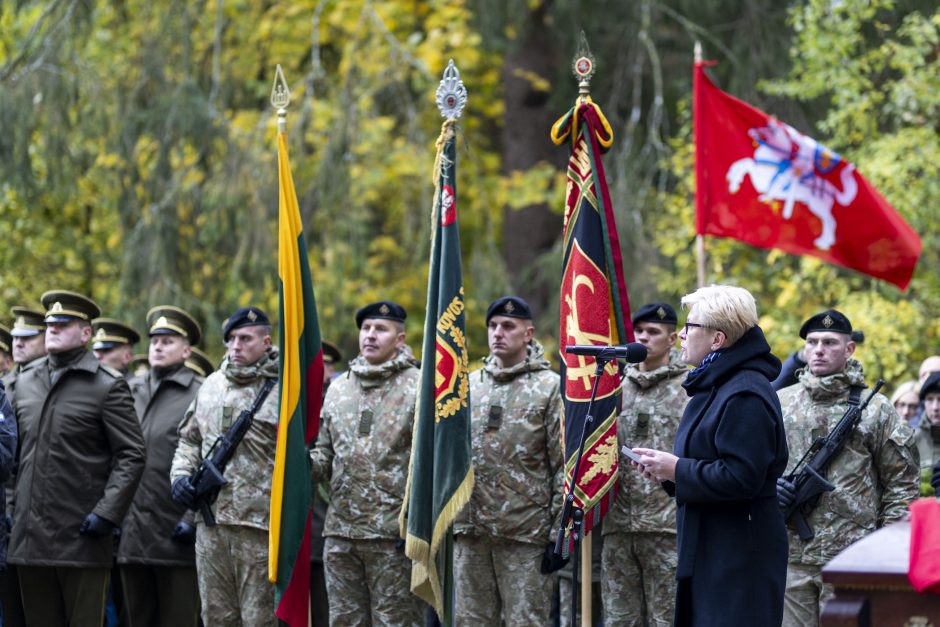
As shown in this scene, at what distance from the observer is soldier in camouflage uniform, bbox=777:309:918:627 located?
7.49 meters

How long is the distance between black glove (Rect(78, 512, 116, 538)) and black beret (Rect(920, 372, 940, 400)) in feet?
17.0

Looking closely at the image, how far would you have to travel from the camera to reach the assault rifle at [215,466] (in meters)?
8.30

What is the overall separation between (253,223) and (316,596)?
5382mm

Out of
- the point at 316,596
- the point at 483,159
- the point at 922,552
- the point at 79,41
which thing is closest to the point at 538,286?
the point at 483,159

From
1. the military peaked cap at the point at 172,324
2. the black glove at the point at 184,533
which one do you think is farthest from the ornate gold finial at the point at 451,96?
the black glove at the point at 184,533

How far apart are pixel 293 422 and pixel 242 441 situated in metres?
0.57

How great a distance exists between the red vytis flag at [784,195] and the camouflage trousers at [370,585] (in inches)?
129

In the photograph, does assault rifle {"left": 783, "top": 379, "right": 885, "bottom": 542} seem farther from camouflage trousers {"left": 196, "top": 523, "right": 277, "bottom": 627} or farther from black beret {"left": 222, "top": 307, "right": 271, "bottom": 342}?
black beret {"left": 222, "top": 307, "right": 271, "bottom": 342}

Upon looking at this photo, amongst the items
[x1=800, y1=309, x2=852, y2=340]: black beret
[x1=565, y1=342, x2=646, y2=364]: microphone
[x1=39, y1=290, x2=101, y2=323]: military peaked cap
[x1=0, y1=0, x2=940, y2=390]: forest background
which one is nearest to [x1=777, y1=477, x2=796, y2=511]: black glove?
[x1=800, y1=309, x2=852, y2=340]: black beret

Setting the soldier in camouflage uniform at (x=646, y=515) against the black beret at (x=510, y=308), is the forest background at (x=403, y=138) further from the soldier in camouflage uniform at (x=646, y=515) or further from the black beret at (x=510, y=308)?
the black beret at (x=510, y=308)

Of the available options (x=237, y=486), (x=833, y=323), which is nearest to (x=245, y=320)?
(x=237, y=486)

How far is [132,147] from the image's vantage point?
14.4m

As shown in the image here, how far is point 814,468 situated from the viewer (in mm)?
7484

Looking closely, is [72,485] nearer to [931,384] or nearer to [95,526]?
[95,526]
